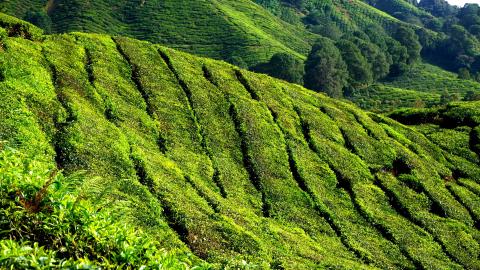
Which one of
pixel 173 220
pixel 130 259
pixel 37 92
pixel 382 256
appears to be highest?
pixel 130 259

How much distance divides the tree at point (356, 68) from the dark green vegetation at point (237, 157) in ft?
268

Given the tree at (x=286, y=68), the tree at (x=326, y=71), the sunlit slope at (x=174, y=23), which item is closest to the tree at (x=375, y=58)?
the tree at (x=326, y=71)

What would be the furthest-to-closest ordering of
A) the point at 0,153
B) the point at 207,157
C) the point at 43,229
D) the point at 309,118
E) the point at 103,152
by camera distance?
the point at 309,118 < the point at 207,157 < the point at 103,152 < the point at 0,153 < the point at 43,229

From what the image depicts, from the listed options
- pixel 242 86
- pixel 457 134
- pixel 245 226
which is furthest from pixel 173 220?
pixel 457 134

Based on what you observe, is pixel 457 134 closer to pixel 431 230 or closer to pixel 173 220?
pixel 431 230

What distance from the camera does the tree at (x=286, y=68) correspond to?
110812 mm

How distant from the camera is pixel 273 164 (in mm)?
32938

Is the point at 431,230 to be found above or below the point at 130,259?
below

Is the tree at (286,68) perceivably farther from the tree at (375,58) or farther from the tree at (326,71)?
the tree at (375,58)

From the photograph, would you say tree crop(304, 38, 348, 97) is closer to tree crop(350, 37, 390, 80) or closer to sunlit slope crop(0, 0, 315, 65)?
sunlit slope crop(0, 0, 315, 65)

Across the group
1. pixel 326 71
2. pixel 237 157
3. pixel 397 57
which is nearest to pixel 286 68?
pixel 326 71

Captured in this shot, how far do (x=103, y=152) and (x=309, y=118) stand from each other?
20109 millimetres

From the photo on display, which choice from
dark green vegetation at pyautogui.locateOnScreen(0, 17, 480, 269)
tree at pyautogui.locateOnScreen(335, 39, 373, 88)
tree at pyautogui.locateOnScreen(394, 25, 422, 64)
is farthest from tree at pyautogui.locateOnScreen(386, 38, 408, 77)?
dark green vegetation at pyautogui.locateOnScreen(0, 17, 480, 269)

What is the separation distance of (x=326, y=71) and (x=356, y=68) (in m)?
17.0
